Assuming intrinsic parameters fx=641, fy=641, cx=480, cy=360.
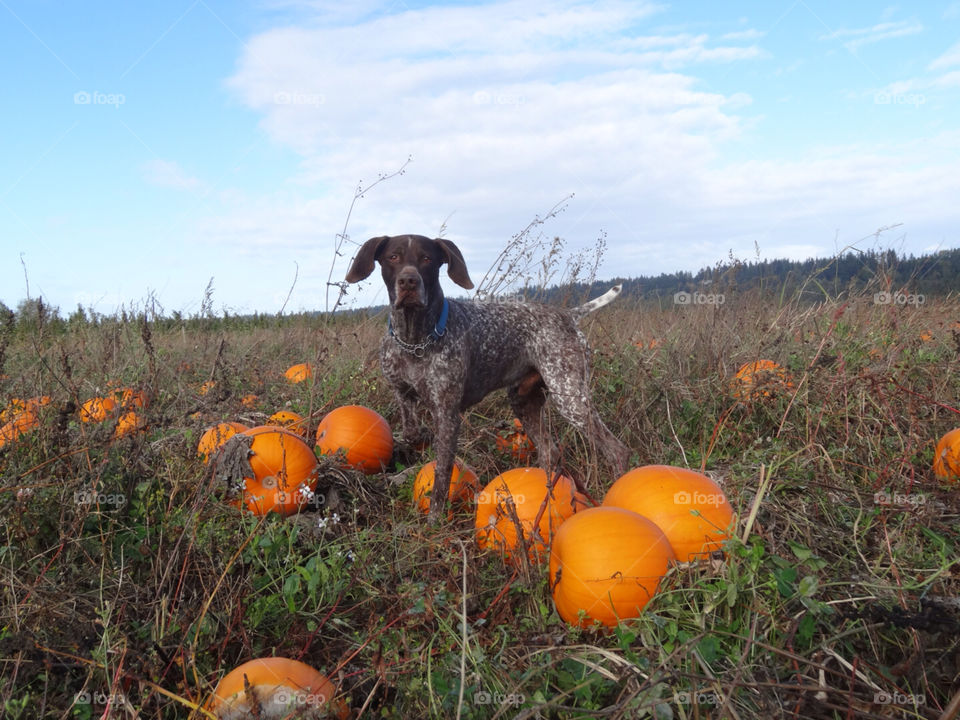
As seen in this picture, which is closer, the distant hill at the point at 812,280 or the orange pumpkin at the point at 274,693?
the orange pumpkin at the point at 274,693

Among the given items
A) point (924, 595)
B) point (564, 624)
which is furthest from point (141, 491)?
point (924, 595)

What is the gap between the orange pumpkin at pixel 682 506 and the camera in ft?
9.76

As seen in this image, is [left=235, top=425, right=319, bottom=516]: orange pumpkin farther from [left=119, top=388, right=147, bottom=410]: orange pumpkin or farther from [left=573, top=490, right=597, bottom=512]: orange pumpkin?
[left=573, top=490, right=597, bottom=512]: orange pumpkin

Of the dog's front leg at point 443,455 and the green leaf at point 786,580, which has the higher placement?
the dog's front leg at point 443,455

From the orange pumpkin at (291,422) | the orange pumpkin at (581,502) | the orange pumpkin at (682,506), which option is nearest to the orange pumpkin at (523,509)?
the orange pumpkin at (581,502)

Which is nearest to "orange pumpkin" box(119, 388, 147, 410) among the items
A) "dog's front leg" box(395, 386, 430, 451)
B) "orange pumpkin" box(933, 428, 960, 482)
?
"dog's front leg" box(395, 386, 430, 451)

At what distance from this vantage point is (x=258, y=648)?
2.54 metres

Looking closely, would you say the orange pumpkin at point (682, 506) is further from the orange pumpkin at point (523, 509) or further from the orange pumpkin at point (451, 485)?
the orange pumpkin at point (451, 485)

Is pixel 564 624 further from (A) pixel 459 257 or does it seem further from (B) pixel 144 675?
(A) pixel 459 257

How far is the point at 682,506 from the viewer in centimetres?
309

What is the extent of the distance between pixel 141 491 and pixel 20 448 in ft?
2.61

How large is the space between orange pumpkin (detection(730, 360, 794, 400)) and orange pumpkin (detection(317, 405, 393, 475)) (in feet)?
9.16

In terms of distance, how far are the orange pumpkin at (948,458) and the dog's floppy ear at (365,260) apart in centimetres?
385

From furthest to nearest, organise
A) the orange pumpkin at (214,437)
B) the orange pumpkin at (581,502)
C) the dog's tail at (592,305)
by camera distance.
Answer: the dog's tail at (592,305)
the orange pumpkin at (214,437)
the orange pumpkin at (581,502)
